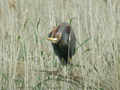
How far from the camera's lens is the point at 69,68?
2.09 m

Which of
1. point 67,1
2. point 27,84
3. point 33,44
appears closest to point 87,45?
point 33,44

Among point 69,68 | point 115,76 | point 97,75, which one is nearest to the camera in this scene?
point 115,76

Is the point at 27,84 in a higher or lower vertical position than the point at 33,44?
lower

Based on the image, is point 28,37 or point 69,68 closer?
point 69,68

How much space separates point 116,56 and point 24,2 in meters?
2.05

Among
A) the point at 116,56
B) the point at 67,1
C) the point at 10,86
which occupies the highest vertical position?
the point at 67,1

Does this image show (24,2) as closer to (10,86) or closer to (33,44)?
(33,44)

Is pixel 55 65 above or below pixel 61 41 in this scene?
below

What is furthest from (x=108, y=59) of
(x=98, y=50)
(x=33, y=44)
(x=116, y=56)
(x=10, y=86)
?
(x=10, y=86)

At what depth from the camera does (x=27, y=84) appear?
1895 mm

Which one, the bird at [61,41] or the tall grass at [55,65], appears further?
the bird at [61,41]

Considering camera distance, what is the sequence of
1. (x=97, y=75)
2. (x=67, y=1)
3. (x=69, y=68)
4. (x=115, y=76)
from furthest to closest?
(x=67, y=1) → (x=69, y=68) → (x=97, y=75) → (x=115, y=76)

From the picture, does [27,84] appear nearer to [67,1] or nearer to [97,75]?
[97,75]

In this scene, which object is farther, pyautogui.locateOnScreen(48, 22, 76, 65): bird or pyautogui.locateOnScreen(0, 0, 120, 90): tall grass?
pyautogui.locateOnScreen(48, 22, 76, 65): bird
